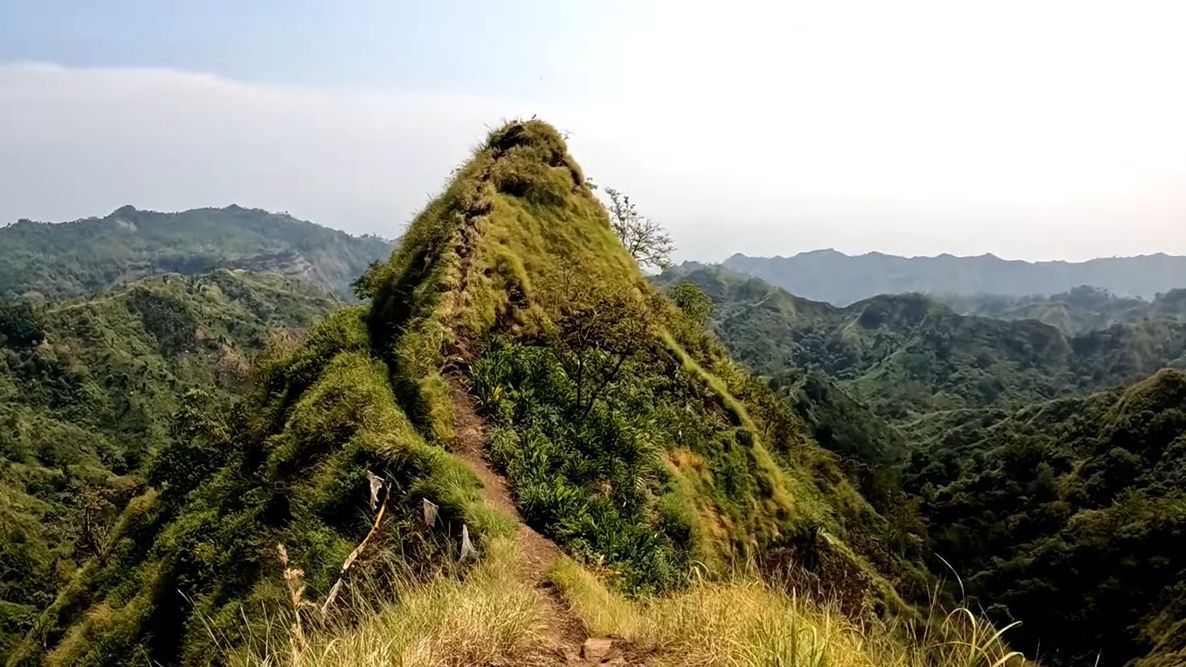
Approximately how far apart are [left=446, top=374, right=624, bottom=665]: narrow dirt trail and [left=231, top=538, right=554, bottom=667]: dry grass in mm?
294

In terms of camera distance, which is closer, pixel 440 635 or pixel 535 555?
pixel 440 635

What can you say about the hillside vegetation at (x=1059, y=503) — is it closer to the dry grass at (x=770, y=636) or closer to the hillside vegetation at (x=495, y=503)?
the hillside vegetation at (x=495, y=503)

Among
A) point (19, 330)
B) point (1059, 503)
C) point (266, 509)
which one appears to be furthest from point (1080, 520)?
point (19, 330)

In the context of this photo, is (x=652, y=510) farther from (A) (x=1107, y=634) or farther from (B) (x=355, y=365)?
(A) (x=1107, y=634)

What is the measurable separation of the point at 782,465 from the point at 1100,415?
73.3 m

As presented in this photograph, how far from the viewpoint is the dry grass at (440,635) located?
4512 millimetres

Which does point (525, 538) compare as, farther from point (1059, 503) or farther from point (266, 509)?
point (1059, 503)

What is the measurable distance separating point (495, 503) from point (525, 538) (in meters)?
1.18

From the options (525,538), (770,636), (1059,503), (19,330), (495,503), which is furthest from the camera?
(19,330)

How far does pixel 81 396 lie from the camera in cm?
11944

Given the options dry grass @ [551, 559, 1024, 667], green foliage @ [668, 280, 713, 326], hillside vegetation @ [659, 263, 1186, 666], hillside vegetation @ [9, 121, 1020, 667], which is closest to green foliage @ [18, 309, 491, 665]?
hillside vegetation @ [9, 121, 1020, 667]

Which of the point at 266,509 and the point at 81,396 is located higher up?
the point at 266,509

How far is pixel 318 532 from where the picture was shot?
10469 millimetres

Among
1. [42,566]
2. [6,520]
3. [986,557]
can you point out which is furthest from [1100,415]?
[6,520]
